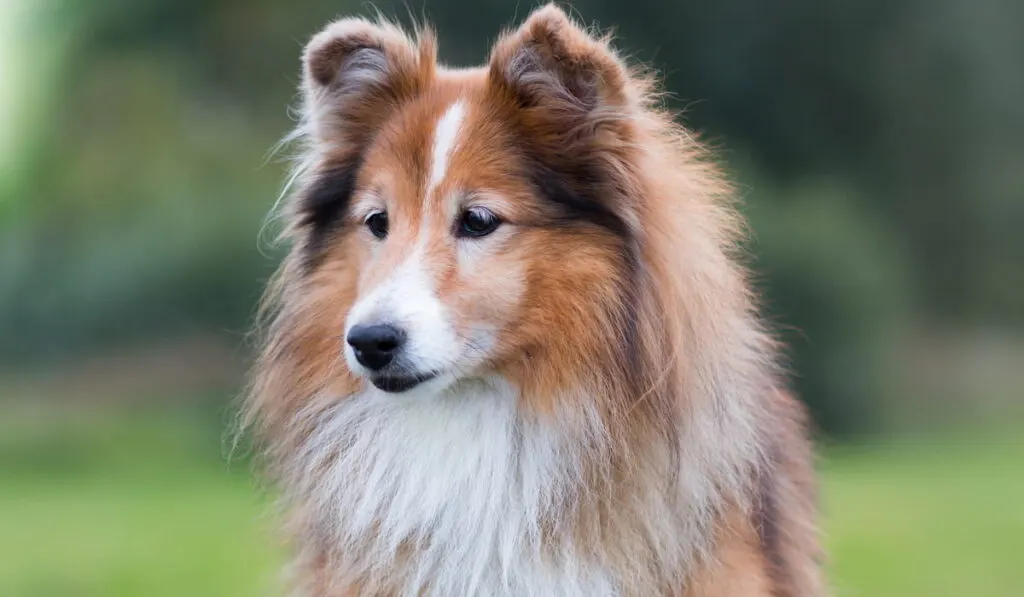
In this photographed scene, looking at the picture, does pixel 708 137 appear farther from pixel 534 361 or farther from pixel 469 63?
pixel 534 361

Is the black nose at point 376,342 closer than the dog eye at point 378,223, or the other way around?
the black nose at point 376,342

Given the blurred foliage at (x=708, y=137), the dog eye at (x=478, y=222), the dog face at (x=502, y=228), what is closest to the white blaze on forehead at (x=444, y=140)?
the dog face at (x=502, y=228)

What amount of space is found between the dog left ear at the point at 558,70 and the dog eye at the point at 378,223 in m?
0.49

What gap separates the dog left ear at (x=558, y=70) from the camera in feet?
10.6

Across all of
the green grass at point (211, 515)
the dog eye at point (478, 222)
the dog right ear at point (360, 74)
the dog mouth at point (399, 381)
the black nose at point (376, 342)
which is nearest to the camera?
the black nose at point (376, 342)

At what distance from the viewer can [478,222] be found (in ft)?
11.0

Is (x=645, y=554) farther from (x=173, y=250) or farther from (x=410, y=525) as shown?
(x=173, y=250)

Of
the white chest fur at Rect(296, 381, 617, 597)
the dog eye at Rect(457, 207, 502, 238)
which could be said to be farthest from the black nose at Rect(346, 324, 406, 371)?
the dog eye at Rect(457, 207, 502, 238)

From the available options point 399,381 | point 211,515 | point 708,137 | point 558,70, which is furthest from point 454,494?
point 708,137

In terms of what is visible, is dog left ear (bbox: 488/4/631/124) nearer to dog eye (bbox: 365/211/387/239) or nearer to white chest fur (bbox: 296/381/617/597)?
dog eye (bbox: 365/211/387/239)

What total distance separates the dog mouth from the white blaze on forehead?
510 mm

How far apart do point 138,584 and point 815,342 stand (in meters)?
7.96

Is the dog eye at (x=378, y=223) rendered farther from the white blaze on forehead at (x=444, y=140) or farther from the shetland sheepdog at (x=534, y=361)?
the white blaze on forehead at (x=444, y=140)

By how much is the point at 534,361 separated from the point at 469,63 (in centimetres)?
953
